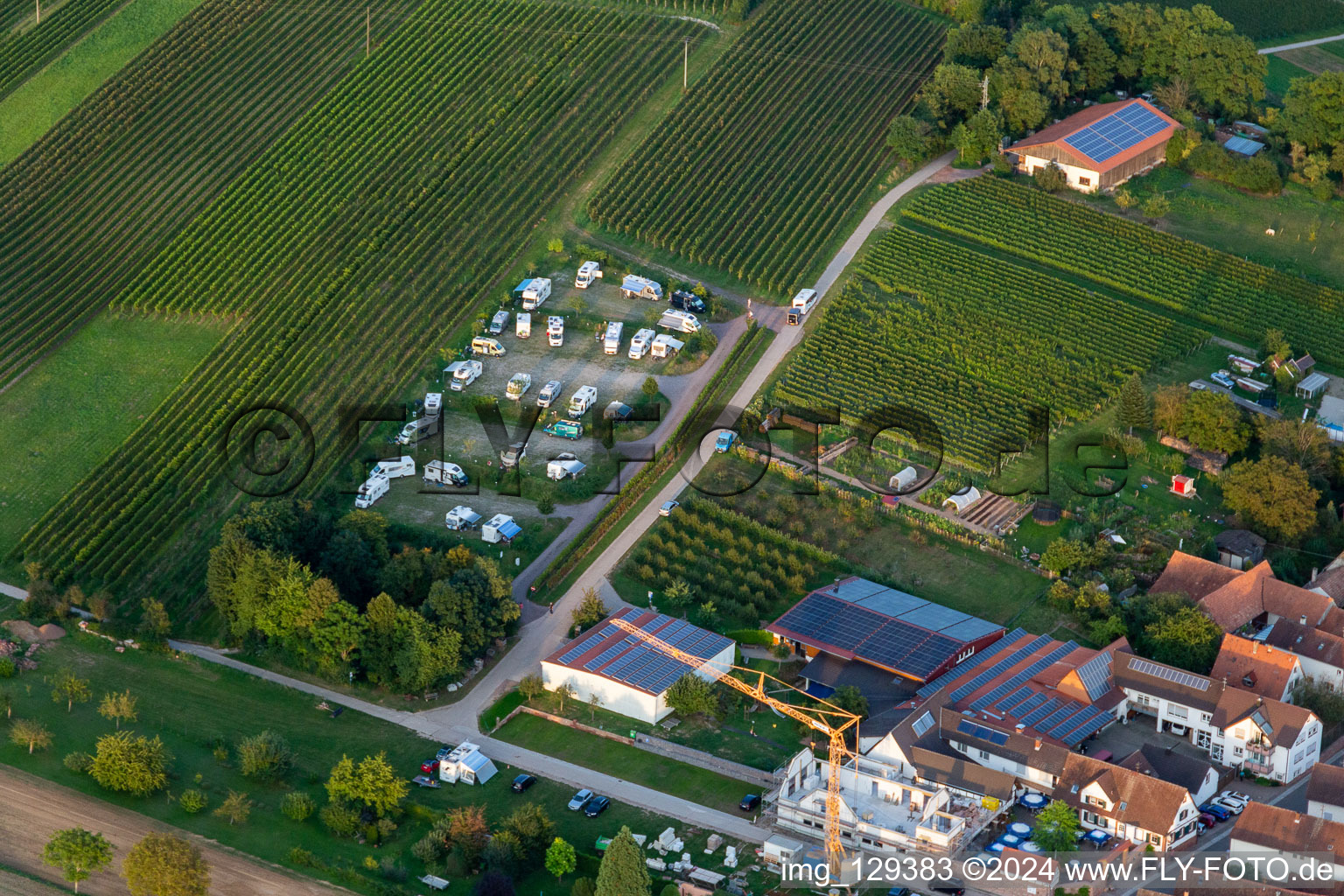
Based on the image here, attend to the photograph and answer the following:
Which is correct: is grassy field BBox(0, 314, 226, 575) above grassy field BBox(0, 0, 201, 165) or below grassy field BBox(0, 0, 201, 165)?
below

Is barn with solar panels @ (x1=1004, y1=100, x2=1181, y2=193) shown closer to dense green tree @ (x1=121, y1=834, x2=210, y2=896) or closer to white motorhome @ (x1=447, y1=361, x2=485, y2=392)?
white motorhome @ (x1=447, y1=361, x2=485, y2=392)

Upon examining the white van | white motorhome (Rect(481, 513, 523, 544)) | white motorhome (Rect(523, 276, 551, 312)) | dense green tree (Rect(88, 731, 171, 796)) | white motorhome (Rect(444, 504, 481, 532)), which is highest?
white motorhome (Rect(523, 276, 551, 312))

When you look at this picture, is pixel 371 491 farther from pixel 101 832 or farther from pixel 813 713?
pixel 813 713

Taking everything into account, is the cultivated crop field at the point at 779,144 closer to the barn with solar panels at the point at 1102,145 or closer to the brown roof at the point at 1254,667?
the barn with solar panels at the point at 1102,145

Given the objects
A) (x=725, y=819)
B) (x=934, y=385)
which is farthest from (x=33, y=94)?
(x=725, y=819)

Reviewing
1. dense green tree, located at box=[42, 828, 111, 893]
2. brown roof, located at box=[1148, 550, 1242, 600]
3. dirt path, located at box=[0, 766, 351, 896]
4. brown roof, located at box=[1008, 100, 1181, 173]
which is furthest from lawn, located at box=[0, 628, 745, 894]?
brown roof, located at box=[1008, 100, 1181, 173]

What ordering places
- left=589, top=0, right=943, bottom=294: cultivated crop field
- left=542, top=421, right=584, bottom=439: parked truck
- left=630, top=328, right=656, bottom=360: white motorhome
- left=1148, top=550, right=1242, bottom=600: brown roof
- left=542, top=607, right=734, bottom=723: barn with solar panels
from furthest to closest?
1. left=589, top=0, right=943, bottom=294: cultivated crop field
2. left=630, top=328, right=656, bottom=360: white motorhome
3. left=542, top=421, right=584, bottom=439: parked truck
4. left=1148, top=550, right=1242, bottom=600: brown roof
5. left=542, top=607, right=734, bottom=723: barn with solar panels

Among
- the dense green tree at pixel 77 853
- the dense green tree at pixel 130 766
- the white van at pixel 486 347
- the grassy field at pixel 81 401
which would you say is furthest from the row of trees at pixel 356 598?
the white van at pixel 486 347

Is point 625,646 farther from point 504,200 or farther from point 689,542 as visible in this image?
point 504,200
